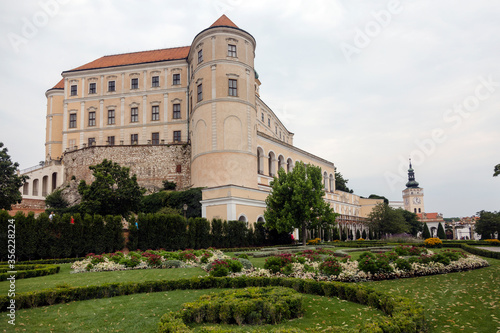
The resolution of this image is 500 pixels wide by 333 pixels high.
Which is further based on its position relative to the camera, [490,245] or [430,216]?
[430,216]

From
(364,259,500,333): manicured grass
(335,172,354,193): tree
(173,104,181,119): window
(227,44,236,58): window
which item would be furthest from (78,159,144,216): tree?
(335,172,354,193): tree

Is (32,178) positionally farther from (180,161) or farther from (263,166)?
(263,166)

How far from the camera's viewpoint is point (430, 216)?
12431 cm

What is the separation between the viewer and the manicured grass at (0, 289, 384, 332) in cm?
675

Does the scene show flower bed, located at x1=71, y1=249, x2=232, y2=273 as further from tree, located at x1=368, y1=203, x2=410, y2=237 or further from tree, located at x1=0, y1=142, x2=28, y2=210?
tree, located at x1=368, y1=203, x2=410, y2=237

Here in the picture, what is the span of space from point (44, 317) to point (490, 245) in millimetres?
32451

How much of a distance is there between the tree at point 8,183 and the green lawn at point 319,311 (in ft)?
88.9

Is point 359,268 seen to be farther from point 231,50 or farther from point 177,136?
point 177,136

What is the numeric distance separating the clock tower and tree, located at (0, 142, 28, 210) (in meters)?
115

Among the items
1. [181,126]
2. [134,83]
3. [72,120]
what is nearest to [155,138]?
[181,126]

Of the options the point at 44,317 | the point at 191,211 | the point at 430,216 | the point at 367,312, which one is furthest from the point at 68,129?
the point at 430,216

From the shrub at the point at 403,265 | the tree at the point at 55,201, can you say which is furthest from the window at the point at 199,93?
the shrub at the point at 403,265

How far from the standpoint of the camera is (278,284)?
1026cm

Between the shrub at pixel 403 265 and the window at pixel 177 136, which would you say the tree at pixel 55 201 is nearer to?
the window at pixel 177 136
